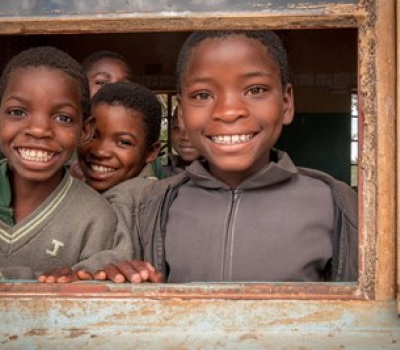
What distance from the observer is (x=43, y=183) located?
5.97ft

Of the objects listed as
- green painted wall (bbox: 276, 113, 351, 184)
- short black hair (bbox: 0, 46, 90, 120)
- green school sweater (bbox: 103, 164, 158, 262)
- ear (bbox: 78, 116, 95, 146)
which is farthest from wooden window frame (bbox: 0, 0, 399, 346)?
green painted wall (bbox: 276, 113, 351, 184)

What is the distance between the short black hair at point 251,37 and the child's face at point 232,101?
17 millimetres

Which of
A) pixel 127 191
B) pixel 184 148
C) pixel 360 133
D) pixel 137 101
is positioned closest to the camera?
pixel 360 133

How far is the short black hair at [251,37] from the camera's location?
161 centimetres

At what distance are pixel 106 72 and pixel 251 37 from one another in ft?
6.08

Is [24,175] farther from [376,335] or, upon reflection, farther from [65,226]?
[376,335]

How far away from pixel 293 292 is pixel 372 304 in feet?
0.44

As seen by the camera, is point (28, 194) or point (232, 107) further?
point (28, 194)

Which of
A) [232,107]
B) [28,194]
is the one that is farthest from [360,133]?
[28,194]

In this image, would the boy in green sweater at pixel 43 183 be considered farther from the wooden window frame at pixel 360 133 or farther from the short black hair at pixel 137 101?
the wooden window frame at pixel 360 133

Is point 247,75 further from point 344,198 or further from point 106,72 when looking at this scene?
point 106,72

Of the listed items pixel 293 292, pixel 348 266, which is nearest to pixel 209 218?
pixel 348 266

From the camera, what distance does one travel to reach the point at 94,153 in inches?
87.0

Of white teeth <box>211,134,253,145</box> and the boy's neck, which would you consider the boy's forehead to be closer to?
white teeth <box>211,134,253,145</box>
